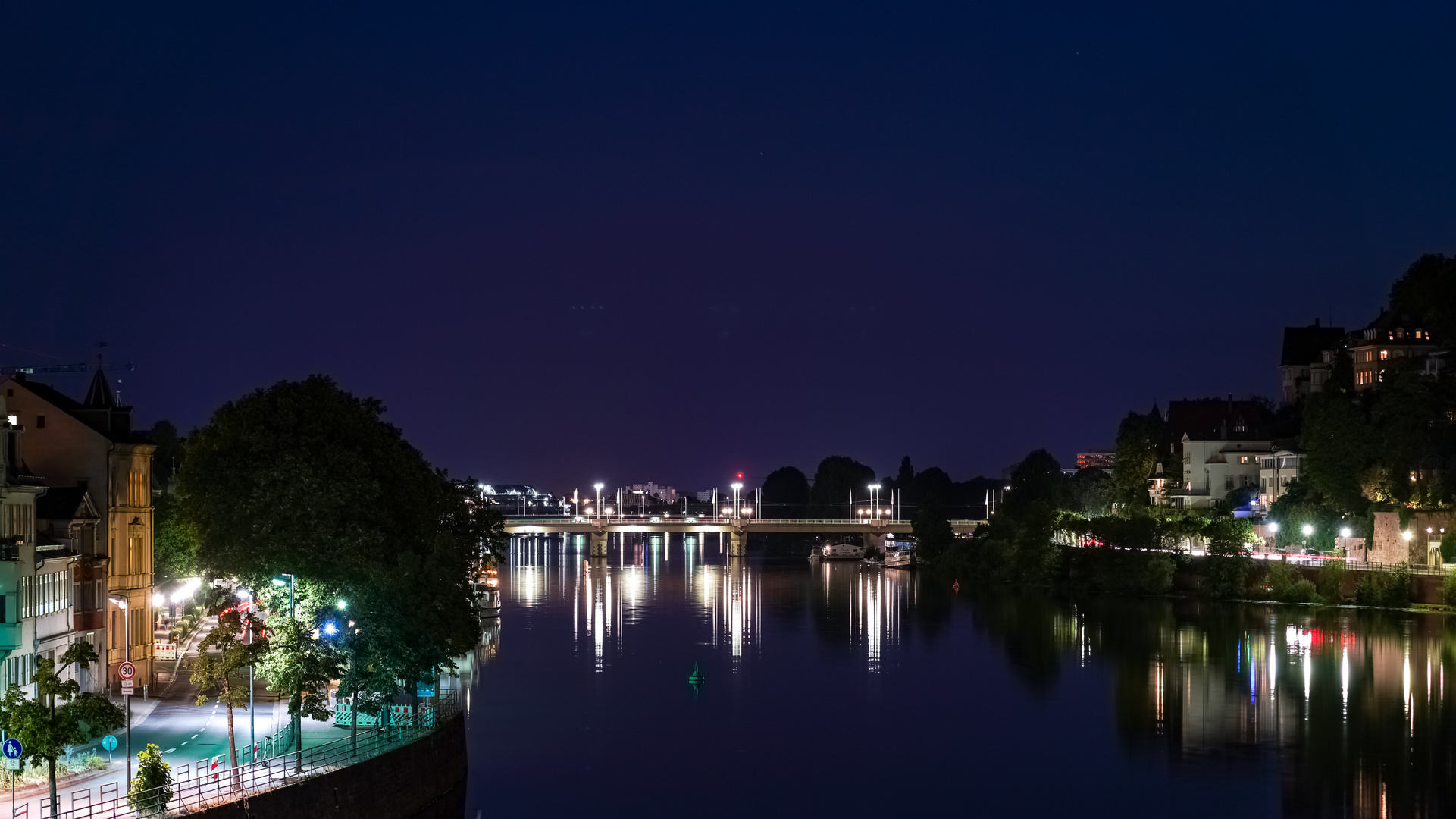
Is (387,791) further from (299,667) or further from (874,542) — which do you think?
(874,542)

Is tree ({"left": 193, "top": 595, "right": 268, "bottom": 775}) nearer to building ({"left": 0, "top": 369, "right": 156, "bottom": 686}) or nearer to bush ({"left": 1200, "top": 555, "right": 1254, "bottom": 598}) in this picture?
building ({"left": 0, "top": 369, "right": 156, "bottom": 686})

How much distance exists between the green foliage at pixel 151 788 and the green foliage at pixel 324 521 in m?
8.22

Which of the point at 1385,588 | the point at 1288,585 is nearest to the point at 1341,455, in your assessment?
the point at 1288,585

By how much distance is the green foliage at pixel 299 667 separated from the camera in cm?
3878

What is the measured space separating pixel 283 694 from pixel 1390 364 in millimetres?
97848

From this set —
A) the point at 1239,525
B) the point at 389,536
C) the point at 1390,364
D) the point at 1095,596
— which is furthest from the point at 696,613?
the point at 389,536

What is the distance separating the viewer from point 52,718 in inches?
1168

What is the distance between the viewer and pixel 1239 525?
11250 centimetres

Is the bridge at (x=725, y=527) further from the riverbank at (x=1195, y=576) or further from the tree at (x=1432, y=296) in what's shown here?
the tree at (x=1432, y=296)

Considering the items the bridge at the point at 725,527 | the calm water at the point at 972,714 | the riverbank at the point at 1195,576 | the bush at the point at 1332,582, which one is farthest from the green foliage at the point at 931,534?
the bush at the point at 1332,582

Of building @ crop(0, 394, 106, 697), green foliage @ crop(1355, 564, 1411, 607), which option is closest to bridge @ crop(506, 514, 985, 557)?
green foliage @ crop(1355, 564, 1411, 607)

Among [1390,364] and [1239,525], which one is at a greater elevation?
[1390,364]

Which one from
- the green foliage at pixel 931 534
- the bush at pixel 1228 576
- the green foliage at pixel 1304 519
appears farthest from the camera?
the green foliage at pixel 931 534

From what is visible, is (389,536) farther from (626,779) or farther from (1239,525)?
(1239,525)
